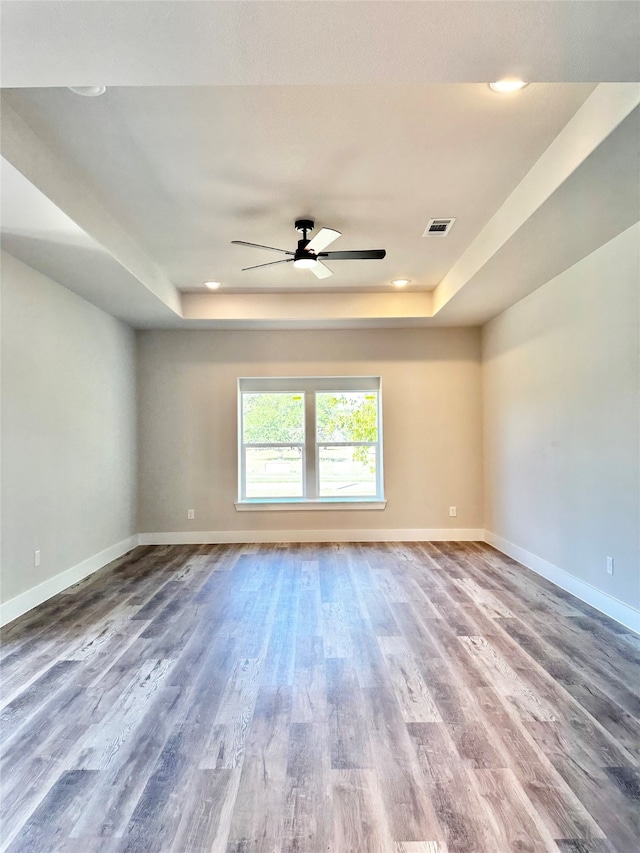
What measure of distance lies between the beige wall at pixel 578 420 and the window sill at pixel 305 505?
62.6 inches

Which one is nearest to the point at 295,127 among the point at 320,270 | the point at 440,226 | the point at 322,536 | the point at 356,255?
the point at 356,255

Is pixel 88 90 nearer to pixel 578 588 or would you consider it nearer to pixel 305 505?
pixel 578 588

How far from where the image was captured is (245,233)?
366 cm

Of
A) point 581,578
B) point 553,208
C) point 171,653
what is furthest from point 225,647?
point 553,208

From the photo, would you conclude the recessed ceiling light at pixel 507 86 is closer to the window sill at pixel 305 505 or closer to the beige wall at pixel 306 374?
the beige wall at pixel 306 374

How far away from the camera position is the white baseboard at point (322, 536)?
18.9 ft

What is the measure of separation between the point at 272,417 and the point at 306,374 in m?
0.72

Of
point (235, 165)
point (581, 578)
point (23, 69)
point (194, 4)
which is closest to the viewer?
point (194, 4)

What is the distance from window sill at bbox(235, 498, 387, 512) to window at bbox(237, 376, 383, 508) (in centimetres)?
14

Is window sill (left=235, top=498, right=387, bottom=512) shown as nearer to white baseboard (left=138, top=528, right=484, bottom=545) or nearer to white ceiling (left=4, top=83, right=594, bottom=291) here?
white baseboard (left=138, top=528, right=484, bottom=545)

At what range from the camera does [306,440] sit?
19.6 feet

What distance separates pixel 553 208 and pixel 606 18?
1.31 m

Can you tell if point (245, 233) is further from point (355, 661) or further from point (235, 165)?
point (355, 661)

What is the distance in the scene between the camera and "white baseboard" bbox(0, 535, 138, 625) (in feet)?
10.9
